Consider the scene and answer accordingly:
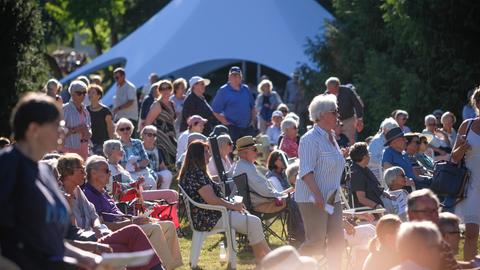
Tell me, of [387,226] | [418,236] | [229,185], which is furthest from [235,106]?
[418,236]

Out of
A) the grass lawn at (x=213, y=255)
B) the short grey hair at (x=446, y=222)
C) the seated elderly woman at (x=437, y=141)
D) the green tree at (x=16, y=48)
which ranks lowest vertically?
the grass lawn at (x=213, y=255)

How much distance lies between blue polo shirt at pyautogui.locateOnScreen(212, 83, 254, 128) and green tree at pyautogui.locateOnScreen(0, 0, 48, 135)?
5.85m

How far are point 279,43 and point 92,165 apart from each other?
657 inches

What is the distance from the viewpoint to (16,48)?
20.8 metres

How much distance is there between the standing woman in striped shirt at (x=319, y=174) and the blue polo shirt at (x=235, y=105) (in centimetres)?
726

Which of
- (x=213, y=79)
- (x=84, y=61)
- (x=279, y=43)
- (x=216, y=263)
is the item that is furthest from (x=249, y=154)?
(x=84, y=61)

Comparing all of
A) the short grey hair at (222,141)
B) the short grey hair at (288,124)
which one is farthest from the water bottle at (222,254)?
the short grey hair at (288,124)

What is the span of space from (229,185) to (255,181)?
402 millimetres

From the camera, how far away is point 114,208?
8.95 meters

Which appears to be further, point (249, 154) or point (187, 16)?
point (187, 16)

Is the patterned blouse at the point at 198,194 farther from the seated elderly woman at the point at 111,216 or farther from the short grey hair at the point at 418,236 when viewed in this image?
the short grey hair at the point at 418,236

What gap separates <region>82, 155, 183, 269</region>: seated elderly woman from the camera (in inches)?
344

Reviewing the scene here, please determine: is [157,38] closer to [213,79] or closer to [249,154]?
[213,79]

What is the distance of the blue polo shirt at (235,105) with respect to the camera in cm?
1570
